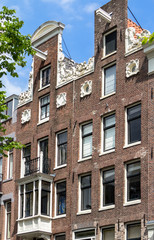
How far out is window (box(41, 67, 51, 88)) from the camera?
1350 inches

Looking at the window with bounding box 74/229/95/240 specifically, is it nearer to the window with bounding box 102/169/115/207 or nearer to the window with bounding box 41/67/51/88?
the window with bounding box 102/169/115/207

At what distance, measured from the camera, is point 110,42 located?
29.5m

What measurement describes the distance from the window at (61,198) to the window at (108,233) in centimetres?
372

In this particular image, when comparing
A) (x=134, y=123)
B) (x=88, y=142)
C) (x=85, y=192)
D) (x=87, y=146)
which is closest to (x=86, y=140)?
(x=88, y=142)

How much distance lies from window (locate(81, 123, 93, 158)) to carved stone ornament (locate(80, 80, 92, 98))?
1.85 m

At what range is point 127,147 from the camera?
26.2m

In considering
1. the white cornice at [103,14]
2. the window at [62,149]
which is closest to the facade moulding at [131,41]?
the white cornice at [103,14]

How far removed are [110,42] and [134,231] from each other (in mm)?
10967

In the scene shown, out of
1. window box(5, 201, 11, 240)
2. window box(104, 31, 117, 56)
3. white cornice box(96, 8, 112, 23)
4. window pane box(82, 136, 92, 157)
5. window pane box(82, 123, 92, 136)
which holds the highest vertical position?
white cornice box(96, 8, 112, 23)

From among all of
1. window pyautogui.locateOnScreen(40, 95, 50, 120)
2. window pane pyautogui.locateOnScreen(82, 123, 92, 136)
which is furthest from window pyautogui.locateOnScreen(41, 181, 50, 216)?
window pyautogui.locateOnScreen(40, 95, 50, 120)

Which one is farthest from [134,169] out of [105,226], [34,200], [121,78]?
[34,200]

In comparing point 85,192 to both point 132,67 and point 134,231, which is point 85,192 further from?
point 132,67

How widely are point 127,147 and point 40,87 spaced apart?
10.5 meters

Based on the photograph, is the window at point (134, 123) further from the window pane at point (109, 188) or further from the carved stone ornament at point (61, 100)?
the carved stone ornament at point (61, 100)
